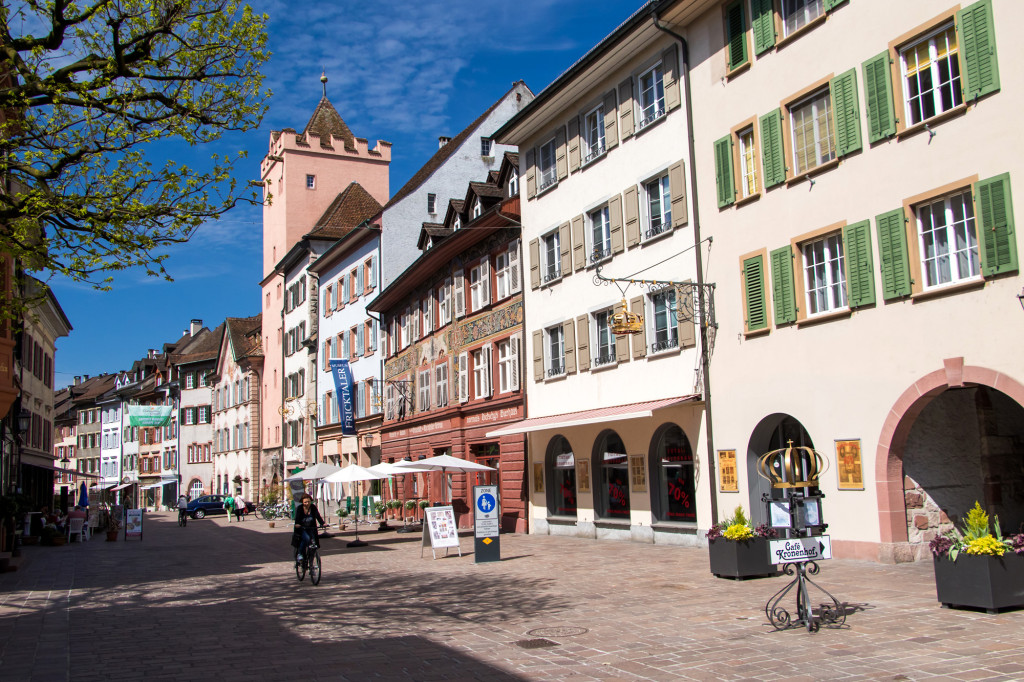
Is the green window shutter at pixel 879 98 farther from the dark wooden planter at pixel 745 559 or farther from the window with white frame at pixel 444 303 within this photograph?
the window with white frame at pixel 444 303

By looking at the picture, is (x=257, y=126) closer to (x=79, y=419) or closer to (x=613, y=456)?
(x=613, y=456)

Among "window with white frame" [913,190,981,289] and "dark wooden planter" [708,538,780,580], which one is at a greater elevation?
"window with white frame" [913,190,981,289]

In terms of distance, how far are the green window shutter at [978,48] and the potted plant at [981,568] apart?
6.94m

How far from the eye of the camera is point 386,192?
6025cm

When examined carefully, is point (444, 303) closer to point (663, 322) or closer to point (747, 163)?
point (663, 322)

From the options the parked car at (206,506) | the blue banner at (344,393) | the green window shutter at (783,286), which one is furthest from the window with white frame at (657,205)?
the parked car at (206,506)

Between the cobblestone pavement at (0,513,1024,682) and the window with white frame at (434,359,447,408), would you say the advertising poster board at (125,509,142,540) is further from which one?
the cobblestone pavement at (0,513,1024,682)

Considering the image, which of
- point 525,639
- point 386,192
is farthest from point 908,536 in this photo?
point 386,192

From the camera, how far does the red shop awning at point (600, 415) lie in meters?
20.1

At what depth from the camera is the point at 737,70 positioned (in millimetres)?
19172

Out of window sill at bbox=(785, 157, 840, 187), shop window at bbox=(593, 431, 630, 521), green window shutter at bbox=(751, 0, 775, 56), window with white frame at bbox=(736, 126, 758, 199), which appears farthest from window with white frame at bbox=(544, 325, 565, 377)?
green window shutter at bbox=(751, 0, 775, 56)

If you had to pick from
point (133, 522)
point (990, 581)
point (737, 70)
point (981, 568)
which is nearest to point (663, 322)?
point (737, 70)

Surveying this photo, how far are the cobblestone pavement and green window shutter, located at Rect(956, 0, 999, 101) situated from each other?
24.1ft

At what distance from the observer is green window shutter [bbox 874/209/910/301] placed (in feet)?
49.8
